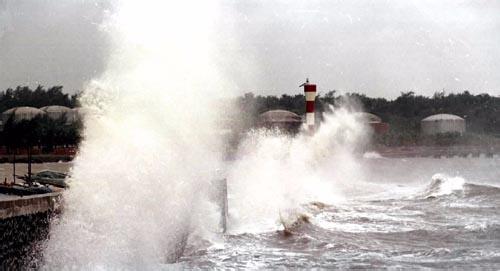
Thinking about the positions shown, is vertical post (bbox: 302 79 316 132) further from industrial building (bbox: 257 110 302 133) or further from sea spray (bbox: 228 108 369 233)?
industrial building (bbox: 257 110 302 133)

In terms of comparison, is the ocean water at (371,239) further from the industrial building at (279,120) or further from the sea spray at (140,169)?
the industrial building at (279,120)

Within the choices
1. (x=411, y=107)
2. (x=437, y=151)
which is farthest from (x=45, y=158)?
(x=411, y=107)

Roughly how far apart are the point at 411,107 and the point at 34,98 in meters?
49.1

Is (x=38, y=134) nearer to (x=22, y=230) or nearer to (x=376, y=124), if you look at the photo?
(x=22, y=230)

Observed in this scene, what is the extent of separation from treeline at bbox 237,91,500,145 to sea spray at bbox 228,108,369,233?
38310 mm

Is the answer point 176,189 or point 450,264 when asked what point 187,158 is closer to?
point 176,189

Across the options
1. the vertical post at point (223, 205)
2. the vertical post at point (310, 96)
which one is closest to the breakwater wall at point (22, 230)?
the vertical post at point (223, 205)

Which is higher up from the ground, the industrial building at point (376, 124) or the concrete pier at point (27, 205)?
the industrial building at point (376, 124)

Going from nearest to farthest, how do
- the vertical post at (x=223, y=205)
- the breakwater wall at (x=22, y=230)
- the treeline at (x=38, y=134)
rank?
the breakwater wall at (x=22, y=230), the vertical post at (x=223, y=205), the treeline at (x=38, y=134)

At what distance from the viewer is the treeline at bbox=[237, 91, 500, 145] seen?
76.2 metres

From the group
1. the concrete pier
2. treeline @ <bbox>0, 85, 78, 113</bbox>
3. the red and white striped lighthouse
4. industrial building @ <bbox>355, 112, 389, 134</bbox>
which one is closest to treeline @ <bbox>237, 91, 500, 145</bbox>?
industrial building @ <bbox>355, 112, 389, 134</bbox>

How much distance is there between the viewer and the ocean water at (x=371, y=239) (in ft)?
40.4

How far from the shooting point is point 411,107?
90.2 m

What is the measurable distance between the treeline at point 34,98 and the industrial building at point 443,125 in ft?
133
